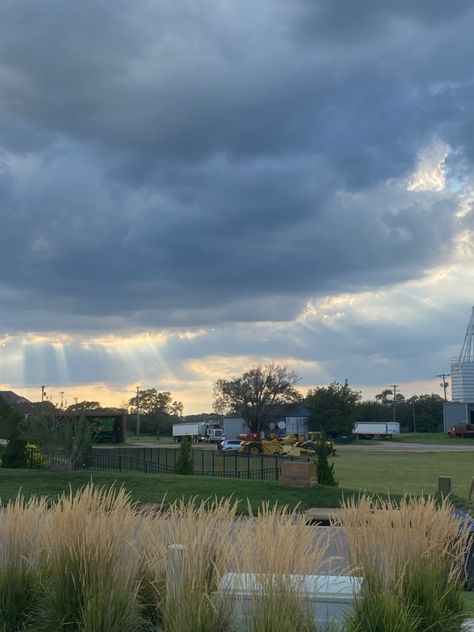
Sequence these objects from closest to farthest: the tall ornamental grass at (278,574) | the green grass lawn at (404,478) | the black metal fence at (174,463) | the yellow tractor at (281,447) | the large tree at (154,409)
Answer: the tall ornamental grass at (278,574)
the black metal fence at (174,463)
the green grass lawn at (404,478)
the yellow tractor at (281,447)
the large tree at (154,409)

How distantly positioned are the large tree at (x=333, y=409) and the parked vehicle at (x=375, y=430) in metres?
3.65

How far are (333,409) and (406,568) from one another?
91.1m

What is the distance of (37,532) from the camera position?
18.1 ft

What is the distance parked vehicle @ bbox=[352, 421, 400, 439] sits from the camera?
98.1 m

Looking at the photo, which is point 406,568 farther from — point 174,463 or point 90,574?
point 174,463

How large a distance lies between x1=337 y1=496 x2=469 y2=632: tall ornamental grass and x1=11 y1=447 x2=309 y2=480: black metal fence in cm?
1777

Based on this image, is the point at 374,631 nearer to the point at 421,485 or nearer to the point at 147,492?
the point at 147,492

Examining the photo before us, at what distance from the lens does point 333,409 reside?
9481 cm

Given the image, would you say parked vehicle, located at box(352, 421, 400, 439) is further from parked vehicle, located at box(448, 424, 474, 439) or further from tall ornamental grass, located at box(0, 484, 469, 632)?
tall ornamental grass, located at box(0, 484, 469, 632)

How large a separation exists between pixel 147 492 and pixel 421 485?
1132 centimetres

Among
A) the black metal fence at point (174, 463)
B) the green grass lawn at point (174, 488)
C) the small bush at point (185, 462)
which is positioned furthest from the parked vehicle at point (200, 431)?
the green grass lawn at point (174, 488)

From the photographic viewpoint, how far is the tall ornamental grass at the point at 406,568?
455 cm

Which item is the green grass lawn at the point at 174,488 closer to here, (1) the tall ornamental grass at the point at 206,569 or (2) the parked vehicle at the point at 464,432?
(1) the tall ornamental grass at the point at 206,569

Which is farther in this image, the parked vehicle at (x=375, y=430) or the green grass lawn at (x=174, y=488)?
the parked vehicle at (x=375, y=430)
